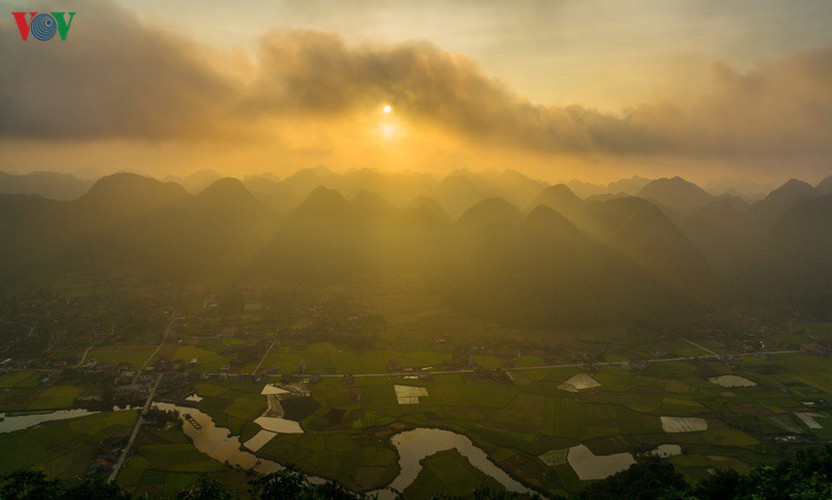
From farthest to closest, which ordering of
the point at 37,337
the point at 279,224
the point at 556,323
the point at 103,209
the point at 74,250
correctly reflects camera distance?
the point at 279,224, the point at 103,209, the point at 74,250, the point at 556,323, the point at 37,337

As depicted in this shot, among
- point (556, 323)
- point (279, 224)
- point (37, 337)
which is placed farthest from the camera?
point (279, 224)

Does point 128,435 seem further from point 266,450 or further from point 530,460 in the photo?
point 530,460

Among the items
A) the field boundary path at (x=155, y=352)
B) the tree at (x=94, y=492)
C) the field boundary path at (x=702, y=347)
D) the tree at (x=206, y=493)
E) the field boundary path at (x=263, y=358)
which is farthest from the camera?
the field boundary path at (x=702, y=347)

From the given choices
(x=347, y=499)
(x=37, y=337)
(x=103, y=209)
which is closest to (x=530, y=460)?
(x=347, y=499)

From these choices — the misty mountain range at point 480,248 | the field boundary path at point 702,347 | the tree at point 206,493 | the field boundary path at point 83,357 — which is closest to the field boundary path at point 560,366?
the field boundary path at point 702,347

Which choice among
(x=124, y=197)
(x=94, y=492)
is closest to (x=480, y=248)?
(x=94, y=492)

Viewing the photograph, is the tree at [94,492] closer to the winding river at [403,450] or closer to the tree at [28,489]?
the tree at [28,489]
